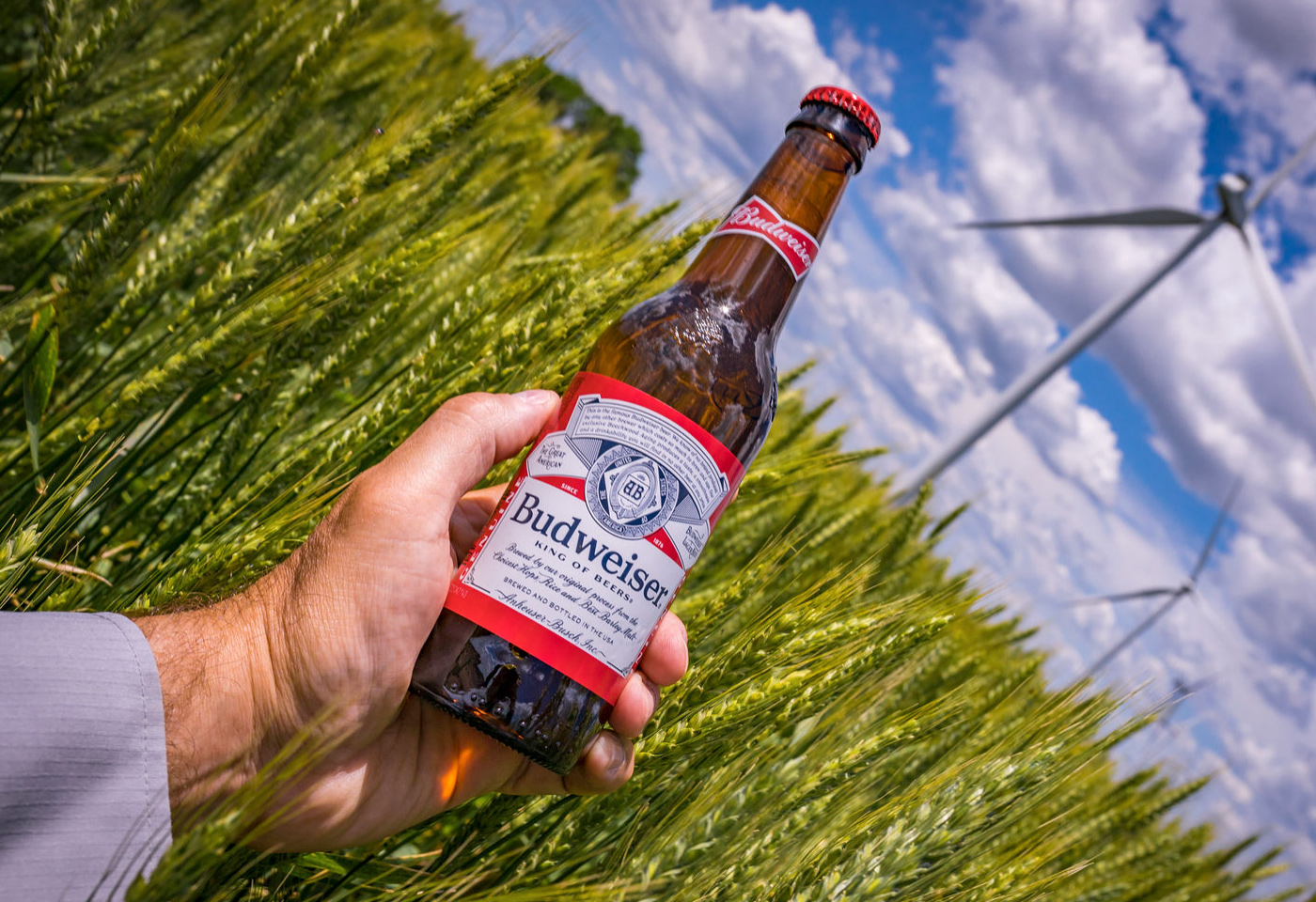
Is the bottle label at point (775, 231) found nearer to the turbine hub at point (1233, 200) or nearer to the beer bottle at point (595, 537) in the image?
the beer bottle at point (595, 537)

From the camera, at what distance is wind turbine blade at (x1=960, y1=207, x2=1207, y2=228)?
32.1 feet

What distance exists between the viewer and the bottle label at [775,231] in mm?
1861

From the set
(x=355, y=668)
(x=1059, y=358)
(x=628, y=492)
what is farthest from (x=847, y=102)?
(x=1059, y=358)

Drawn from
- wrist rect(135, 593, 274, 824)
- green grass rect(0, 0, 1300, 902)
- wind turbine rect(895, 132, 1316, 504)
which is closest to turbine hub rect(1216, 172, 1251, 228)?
wind turbine rect(895, 132, 1316, 504)

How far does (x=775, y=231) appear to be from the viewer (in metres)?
1.86

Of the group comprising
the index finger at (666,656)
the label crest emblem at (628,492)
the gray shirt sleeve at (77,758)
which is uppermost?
the label crest emblem at (628,492)

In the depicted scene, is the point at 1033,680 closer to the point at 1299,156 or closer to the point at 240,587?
the point at 240,587

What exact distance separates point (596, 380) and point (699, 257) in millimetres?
501

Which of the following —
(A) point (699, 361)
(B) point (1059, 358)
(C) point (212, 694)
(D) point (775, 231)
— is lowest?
(C) point (212, 694)

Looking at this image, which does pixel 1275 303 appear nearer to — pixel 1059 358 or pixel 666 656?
pixel 1059 358

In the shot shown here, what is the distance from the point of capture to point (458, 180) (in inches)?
82.0

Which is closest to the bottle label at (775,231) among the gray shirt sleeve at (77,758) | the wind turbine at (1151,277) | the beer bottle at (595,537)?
the beer bottle at (595,537)

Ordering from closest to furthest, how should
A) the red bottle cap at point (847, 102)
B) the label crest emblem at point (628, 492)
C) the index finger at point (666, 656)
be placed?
the label crest emblem at point (628, 492)
the index finger at point (666, 656)
the red bottle cap at point (847, 102)

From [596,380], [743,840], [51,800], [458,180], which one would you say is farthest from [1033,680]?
[51,800]
